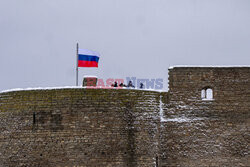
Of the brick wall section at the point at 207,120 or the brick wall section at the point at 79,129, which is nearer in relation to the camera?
the brick wall section at the point at 79,129

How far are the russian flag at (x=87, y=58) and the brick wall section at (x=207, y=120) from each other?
4.09 m

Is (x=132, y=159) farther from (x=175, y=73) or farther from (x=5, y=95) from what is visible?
(x=5, y=95)

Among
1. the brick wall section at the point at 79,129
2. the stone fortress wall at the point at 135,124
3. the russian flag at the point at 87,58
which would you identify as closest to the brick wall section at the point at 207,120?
the stone fortress wall at the point at 135,124

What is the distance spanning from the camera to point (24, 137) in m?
17.8

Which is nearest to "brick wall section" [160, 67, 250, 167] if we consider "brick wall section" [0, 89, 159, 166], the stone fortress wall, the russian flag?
the stone fortress wall

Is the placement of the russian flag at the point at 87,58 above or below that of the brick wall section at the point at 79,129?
above

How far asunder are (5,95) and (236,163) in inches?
420

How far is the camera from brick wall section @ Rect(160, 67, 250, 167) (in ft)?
60.3

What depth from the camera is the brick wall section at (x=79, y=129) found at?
57.6ft

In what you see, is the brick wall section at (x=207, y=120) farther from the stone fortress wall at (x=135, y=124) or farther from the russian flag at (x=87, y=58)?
the russian flag at (x=87, y=58)

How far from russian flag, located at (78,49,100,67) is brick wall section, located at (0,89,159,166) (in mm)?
2939

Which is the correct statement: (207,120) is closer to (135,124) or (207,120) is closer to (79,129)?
(135,124)

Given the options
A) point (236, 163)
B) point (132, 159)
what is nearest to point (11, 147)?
point (132, 159)

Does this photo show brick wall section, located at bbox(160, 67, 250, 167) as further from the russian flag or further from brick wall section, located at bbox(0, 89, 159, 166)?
the russian flag
